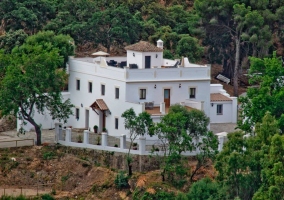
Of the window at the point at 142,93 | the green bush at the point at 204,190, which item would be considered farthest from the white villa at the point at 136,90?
the green bush at the point at 204,190

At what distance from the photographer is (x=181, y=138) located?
10200cm

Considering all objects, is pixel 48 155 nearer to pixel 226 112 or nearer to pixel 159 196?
pixel 159 196

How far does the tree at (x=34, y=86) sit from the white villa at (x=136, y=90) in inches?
107

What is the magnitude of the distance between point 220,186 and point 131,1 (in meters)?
36.3

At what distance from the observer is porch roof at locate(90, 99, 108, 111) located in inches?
4259

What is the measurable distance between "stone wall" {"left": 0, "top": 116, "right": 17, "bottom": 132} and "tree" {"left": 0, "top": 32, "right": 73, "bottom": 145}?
342 cm

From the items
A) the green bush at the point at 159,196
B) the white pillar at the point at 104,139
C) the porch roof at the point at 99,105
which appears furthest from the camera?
the porch roof at the point at 99,105

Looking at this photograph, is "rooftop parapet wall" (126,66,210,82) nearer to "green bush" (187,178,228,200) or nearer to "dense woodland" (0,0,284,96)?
"green bush" (187,178,228,200)

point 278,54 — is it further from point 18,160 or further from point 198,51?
point 18,160

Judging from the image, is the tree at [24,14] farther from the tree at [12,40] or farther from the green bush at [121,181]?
the green bush at [121,181]

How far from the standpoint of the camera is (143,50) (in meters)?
110

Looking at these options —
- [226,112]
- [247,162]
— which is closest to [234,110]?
[226,112]

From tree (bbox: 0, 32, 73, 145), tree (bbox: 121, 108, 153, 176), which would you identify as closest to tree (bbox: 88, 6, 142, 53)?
tree (bbox: 0, 32, 73, 145)

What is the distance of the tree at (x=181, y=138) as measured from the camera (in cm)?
10094
